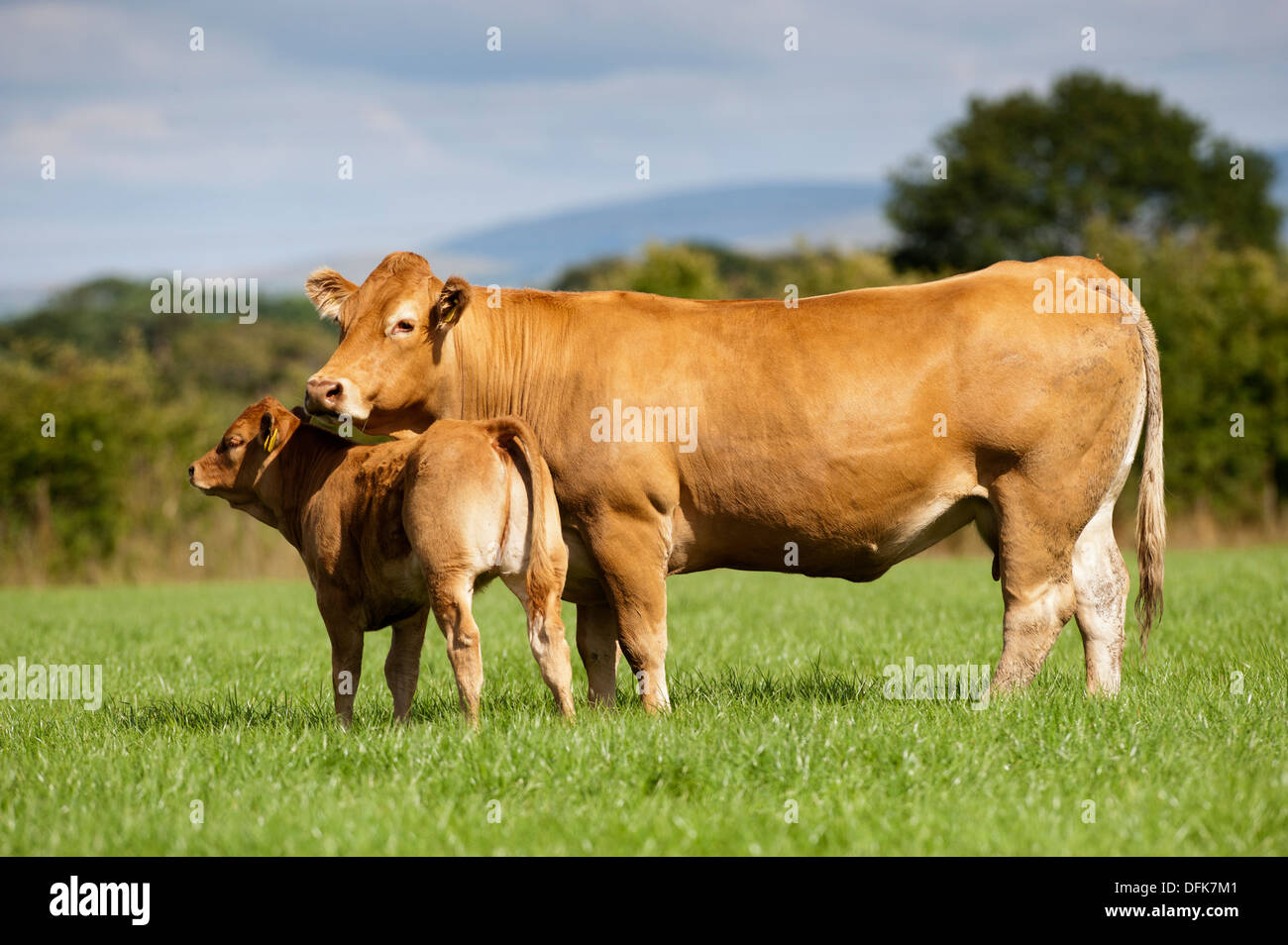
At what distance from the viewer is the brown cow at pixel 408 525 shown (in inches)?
226

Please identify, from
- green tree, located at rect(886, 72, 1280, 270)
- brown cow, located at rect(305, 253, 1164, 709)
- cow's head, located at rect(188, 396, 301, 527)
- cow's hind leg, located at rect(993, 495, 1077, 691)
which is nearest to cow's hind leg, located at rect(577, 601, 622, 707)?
brown cow, located at rect(305, 253, 1164, 709)

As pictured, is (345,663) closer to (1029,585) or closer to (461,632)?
(461,632)

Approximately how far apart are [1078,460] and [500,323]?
298cm

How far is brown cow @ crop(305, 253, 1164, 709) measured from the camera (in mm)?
6133

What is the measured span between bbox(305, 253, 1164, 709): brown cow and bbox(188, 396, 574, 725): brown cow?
357mm

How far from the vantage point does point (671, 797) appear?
15.5 feet

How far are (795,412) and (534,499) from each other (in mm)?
1332

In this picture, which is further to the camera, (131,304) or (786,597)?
(131,304)

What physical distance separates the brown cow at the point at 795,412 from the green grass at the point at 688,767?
0.72 m

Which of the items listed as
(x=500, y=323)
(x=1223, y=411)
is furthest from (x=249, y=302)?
(x=1223, y=411)

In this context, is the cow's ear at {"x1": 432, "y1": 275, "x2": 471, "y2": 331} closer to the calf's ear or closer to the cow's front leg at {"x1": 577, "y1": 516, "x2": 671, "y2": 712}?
the calf's ear

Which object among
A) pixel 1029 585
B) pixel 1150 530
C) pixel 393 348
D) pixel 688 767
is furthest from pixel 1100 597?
pixel 393 348

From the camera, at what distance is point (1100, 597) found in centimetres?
682

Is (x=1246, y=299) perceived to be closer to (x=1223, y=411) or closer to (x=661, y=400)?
(x=1223, y=411)
